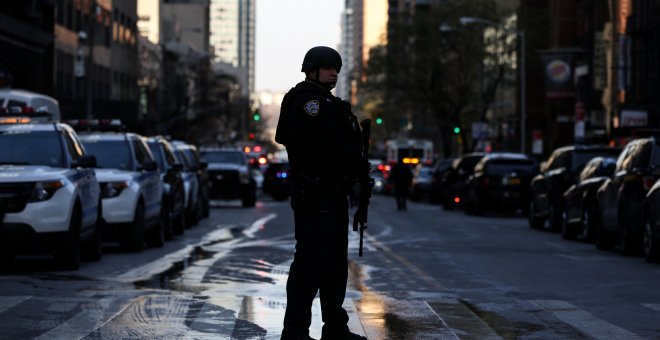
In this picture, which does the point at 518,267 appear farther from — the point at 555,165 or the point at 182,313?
the point at 555,165

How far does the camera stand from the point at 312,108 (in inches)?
371

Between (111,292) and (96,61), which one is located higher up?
(96,61)

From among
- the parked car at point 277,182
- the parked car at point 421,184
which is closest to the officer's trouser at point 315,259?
the parked car at point 277,182

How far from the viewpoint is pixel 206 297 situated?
14.1 meters

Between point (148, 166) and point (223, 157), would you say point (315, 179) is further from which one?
point (223, 157)

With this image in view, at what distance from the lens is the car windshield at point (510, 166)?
4166 cm

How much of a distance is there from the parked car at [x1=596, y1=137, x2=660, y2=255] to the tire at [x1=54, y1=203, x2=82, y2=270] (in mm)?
7919

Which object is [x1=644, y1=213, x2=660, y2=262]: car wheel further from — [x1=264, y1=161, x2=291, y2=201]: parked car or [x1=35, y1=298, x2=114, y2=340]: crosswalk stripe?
[x1=264, y1=161, x2=291, y2=201]: parked car

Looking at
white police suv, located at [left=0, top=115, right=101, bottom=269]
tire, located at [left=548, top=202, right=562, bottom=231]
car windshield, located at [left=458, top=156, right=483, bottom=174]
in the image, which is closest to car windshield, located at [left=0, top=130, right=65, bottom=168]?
white police suv, located at [left=0, top=115, right=101, bottom=269]

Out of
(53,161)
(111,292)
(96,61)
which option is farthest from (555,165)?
(96,61)

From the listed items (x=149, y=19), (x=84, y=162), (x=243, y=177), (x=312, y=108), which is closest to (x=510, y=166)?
(x=243, y=177)

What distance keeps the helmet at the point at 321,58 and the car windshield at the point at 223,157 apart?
3786 cm

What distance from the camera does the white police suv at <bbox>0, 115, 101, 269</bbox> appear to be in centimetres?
1733

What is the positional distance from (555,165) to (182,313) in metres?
20.3
